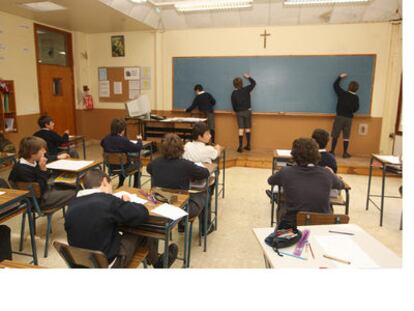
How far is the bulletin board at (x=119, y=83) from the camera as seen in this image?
7.52 m

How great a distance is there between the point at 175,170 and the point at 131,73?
549 cm

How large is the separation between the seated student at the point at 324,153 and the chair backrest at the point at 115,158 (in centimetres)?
230

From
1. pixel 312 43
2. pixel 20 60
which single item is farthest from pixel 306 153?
pixel 20 60

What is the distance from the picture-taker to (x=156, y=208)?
6.84ft

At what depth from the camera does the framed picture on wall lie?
7.47m

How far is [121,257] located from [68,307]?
4.60 ft

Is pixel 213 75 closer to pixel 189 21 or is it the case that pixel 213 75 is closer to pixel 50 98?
pixel 189 21

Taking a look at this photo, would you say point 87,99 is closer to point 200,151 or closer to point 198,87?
point 198,87

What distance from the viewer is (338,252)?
1549 millimetres

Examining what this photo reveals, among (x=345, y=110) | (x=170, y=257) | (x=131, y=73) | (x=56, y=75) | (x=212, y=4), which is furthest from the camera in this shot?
(x=131, y=73)

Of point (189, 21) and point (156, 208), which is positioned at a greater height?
point (189, 21)

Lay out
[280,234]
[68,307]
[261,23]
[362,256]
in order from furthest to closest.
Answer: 1. [261,23]
2. [280,234]
3. [362,256]
4. [68,307]

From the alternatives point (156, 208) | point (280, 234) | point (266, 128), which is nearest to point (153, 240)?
point (156, 208)

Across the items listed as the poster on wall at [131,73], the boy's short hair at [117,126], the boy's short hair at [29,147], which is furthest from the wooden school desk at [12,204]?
the poster on wall at [131,73]
